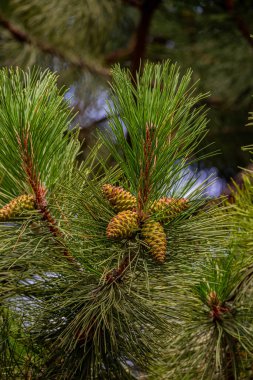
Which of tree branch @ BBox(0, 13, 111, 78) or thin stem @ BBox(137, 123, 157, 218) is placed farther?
Answer: tree branch @ BBox(0, 13, 111, 78)

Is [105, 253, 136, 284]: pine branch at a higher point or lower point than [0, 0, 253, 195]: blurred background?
lower

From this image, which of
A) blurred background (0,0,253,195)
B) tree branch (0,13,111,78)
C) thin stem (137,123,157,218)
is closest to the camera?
thin stem (137,123,157,218)

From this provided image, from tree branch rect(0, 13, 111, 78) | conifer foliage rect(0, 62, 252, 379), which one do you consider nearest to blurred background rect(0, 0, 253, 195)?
tree branch rect(0, 13, 111, 78)

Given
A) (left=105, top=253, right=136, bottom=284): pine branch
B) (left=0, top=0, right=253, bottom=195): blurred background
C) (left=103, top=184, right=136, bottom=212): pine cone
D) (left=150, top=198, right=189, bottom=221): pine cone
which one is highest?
(left=0, top=0, right=253, bottom=195): blurred background

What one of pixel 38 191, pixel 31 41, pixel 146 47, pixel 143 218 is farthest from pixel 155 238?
pixel 146 47

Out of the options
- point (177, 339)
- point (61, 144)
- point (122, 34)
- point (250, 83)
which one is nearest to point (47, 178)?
point (61, 144)

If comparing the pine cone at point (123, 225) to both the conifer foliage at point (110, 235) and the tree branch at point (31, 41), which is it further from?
the tree branch at point (31, 41)

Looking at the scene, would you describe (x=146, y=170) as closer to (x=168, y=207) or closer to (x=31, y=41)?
(x=168, y=207)

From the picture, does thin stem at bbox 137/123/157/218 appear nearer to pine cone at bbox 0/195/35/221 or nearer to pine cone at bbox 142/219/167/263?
pine cone at bbox 142/219/167/263

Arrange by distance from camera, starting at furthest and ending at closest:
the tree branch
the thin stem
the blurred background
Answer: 1. the tree branch
2. the blurred background
3. the thin stem
